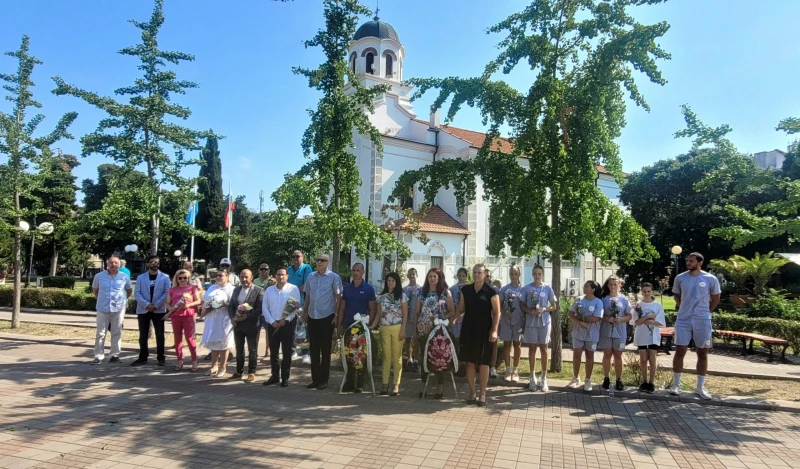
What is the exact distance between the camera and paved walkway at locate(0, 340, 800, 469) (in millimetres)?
4820

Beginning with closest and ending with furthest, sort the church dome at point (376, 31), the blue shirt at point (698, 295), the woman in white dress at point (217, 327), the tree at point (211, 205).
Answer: the blue shirt at point (698, 295), the woman in white dress at point (217, 327), the church dome at point (376, 31), the tree at point (211, 205)

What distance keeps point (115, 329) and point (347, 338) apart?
4.91 m

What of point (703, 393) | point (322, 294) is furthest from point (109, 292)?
point (703, 393)

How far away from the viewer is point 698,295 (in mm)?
7336

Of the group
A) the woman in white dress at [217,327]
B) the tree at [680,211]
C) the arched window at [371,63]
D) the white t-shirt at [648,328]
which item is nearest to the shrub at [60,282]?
the arched window at [371,63]

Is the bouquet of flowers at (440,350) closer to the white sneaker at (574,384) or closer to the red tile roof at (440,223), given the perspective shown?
the white sneaker at (574,384)

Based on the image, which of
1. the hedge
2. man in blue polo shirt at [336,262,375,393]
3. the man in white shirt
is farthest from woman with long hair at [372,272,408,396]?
the hedge

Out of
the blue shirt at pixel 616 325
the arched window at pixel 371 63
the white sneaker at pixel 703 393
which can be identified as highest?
the arched window at pixel 371 63

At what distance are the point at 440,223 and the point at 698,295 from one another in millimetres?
24171

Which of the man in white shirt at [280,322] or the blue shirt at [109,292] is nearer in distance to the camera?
the man in white shirt at [280,322]

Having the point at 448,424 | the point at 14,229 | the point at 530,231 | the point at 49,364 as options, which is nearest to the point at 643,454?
the point at 448,424

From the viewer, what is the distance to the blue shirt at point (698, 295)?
7.33 meters

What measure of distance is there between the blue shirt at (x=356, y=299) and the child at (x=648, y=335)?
4.01m

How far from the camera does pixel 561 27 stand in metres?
8.83
